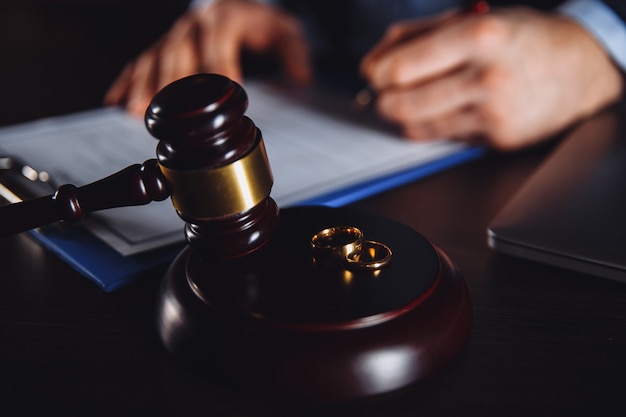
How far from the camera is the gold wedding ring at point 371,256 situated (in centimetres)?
38

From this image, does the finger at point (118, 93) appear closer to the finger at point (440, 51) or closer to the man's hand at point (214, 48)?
the man's hand at point (214, 48)

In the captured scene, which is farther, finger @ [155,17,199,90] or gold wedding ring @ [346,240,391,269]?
finger @ [155,17,199,90]

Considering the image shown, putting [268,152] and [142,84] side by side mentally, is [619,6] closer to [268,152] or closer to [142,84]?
[268,152]

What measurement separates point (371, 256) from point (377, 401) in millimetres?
91

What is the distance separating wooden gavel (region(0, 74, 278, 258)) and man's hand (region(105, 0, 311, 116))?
0.51 m

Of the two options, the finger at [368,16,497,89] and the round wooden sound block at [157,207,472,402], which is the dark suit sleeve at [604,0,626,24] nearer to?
the finger at [368,16,497,89]

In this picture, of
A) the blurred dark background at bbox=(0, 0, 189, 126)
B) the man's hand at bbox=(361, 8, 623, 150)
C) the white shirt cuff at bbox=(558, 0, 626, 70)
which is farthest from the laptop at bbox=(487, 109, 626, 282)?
the blurred dark background at bbox=(0, 0, 189, 126)

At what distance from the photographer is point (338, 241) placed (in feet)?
1.36

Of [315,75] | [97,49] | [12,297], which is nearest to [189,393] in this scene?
[12,297]

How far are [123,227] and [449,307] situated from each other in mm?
277

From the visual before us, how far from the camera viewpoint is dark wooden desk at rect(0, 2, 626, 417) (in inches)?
13.6

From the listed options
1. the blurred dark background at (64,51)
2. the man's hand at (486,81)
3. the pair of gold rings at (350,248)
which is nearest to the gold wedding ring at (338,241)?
the pair of gold rings at (350,248)

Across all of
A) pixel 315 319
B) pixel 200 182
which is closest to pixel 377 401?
pixel 315 319

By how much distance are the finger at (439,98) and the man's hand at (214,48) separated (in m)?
0.30
